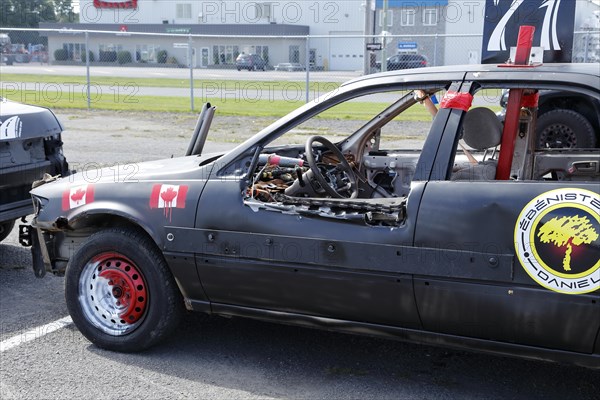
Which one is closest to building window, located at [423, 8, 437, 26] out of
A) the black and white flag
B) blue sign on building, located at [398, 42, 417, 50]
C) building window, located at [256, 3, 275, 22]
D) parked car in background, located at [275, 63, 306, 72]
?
blue sign on building, located at [398, 42, 417, 50]

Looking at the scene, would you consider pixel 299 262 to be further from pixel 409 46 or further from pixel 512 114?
pixel 409 46

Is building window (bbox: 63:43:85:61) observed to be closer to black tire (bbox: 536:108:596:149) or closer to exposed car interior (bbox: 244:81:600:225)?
black tire (bbox: 536:108:596:149)

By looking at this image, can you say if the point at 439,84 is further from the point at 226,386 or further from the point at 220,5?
the point at 220,5

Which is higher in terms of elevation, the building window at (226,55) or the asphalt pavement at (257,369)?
the building window at (226,55)

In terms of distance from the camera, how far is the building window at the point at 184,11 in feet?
164

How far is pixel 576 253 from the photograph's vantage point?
3166mm

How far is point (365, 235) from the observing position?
3.57 meters

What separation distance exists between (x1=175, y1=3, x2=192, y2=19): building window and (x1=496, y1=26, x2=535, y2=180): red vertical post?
48.6 meters

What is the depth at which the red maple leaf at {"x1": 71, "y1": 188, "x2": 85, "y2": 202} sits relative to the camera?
429 centimetres

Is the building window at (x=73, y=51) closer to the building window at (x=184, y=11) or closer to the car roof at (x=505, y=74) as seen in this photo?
the building window at (x=184, y=11)

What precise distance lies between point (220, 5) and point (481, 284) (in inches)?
1819

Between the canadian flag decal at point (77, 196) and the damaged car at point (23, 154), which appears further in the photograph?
the damaged car at point (23, 154)

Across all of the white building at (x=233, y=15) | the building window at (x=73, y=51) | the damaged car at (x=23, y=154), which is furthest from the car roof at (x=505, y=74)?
the white building at (x=233, y=15)

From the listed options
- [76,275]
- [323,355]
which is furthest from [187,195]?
[323,355]
